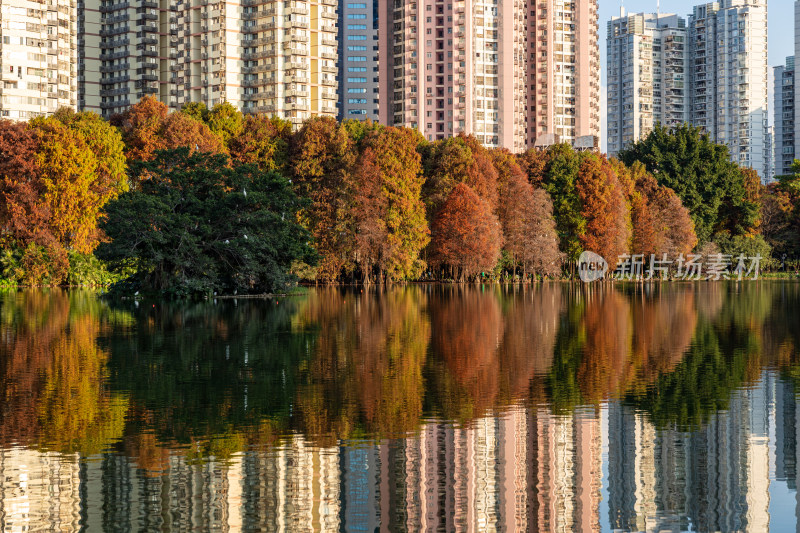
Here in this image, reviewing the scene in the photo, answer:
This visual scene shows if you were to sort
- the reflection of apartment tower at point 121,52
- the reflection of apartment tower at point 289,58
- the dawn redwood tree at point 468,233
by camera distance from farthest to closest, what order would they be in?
the reflection of apartment tower at point 121,52, the reflection of apartment tower at point 289,58, the dawn redwood tree at point 468,233

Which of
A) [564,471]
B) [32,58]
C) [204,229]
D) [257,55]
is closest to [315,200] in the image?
[204,229]

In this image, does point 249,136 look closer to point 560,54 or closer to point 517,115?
point 517,115

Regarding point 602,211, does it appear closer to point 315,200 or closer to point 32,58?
point 315,200

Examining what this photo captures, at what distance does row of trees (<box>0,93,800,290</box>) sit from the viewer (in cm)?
5928

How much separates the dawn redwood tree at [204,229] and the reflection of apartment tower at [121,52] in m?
89.2

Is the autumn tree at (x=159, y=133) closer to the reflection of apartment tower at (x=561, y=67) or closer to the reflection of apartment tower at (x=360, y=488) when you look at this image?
the reflection of apartment tower at (x=360, y=488)

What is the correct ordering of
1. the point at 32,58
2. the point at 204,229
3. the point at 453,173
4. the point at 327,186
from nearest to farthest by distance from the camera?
the point at 204,229 → the point at 327,186 → the point at 453,173 → the point at 32,58

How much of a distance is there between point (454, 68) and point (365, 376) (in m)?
144

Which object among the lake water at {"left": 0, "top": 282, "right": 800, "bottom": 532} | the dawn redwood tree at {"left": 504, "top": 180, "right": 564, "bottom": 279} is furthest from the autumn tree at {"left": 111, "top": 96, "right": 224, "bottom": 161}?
the lake water at {"left": 0, "top": 282, "right": 800, "bottom": 532}

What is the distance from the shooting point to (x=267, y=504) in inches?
446

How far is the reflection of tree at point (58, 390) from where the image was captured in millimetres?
15141

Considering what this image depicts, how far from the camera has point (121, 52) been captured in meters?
148

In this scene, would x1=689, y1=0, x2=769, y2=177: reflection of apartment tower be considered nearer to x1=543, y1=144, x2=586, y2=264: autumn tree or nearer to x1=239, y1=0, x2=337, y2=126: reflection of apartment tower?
x1=239, y1=0, x2=337, y2=126: reflection of apartment tower

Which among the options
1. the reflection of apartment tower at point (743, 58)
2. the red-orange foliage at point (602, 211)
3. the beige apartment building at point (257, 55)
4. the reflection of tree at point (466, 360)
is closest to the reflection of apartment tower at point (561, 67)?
the reflection of apartment tower at point (743, 58)
